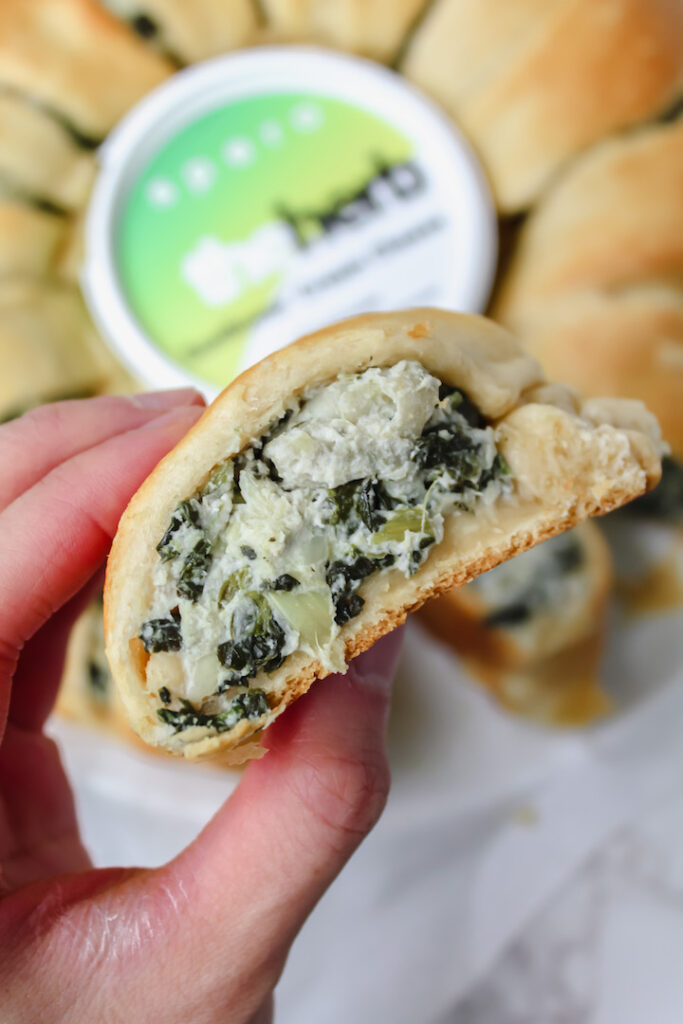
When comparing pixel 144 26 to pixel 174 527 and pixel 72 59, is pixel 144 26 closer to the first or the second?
pixel 72 59

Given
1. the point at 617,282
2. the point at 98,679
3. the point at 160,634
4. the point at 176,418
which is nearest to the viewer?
the point at 160,634

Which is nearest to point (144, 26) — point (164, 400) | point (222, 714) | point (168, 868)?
point (164, 400)

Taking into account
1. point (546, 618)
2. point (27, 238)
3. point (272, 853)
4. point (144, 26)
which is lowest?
point (546, 618)

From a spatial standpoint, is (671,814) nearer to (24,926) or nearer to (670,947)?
(670,947)

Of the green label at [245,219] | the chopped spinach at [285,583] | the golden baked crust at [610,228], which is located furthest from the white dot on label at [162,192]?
the chopped spinach at [285,583]

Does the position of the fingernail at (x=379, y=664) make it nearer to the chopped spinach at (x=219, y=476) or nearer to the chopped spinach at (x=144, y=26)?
the chopped spinach at (x=219, y=476)

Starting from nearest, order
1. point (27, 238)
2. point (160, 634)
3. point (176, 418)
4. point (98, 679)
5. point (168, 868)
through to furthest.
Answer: point (160, 634) → point (168, 868) → point (176, 418) → point (27, 238) → point (98, 679)

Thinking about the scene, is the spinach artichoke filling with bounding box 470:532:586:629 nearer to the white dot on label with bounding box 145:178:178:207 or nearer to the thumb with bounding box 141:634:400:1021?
the thumb with bounding box 141:634:400:1021
